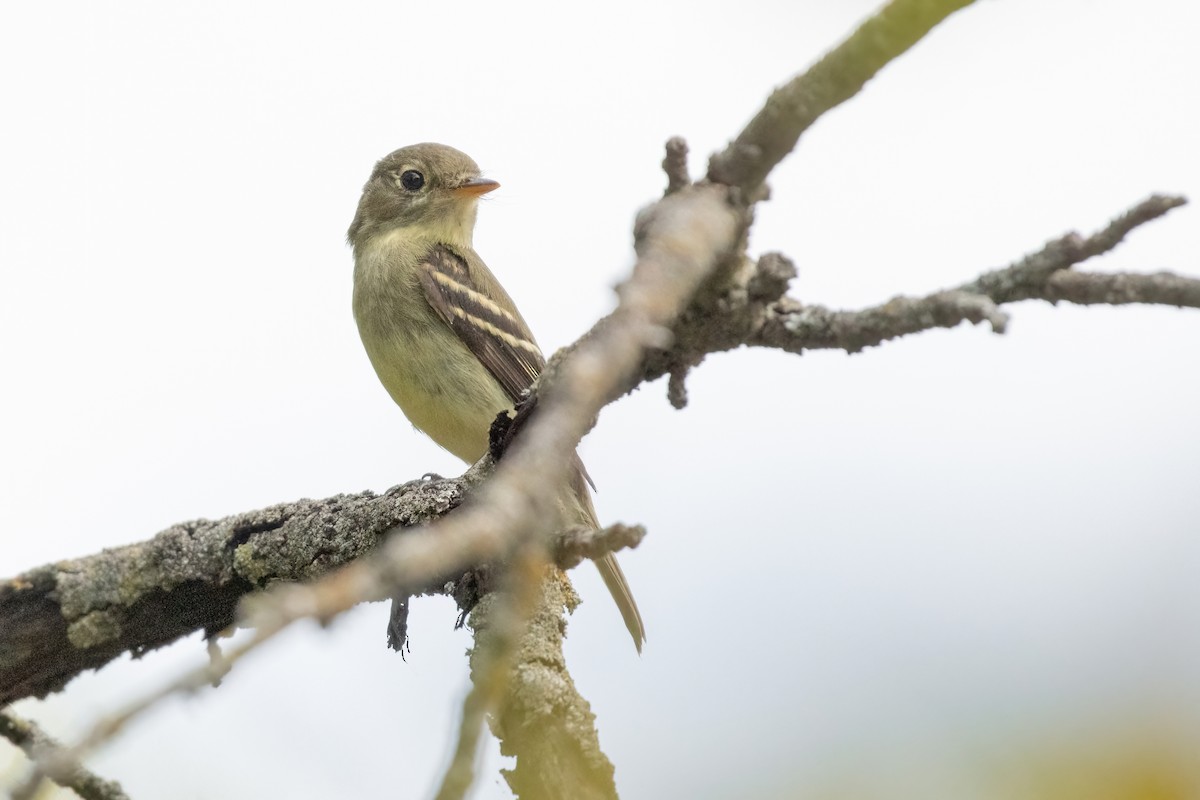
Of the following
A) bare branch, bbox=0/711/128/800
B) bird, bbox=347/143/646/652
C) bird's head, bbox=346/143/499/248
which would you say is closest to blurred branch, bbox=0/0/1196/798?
bare branch, bbox=0/711/128/800

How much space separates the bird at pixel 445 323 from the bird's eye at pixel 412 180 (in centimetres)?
1

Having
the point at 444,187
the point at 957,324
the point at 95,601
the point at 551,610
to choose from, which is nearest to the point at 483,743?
the point at 957,324

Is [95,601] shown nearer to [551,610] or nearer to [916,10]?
[551,610]

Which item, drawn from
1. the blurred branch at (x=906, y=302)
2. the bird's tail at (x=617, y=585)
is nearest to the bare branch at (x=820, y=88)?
the blurred branch at (x=906, y=302)

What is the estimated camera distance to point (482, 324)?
7.37 metres

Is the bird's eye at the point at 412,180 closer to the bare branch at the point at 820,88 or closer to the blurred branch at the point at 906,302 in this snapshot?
the blurred branch at the point at 906,302

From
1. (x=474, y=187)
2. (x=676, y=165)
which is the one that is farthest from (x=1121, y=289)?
(x=474, y=187)

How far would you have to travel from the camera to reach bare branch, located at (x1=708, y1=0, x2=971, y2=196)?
81.2 inches

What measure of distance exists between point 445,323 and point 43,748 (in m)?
3.58

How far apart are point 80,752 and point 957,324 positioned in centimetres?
169

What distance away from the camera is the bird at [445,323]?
688cm

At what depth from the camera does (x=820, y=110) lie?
2.34 m

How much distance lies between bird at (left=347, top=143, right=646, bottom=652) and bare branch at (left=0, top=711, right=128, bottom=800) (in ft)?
7.99

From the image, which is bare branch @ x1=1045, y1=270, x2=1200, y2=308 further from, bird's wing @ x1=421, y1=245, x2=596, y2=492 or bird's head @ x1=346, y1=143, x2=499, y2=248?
bird's head @ x1=346, y1=143, x2=499, y2=248
